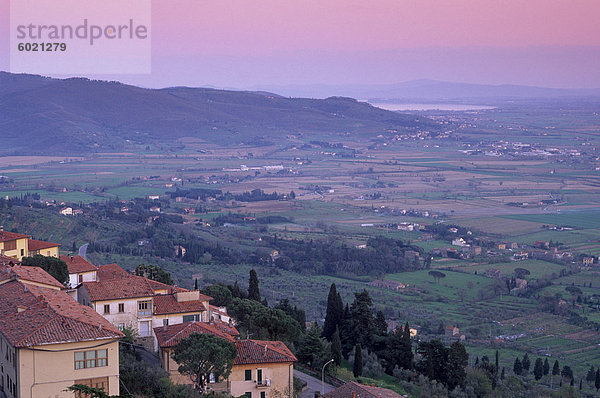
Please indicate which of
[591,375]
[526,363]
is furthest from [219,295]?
[591,375]

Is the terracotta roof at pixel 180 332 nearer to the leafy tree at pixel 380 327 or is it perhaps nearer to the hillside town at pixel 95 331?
the hillside town at pixel 95 331

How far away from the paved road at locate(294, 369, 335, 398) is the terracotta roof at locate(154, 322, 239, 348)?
2327 millimetres

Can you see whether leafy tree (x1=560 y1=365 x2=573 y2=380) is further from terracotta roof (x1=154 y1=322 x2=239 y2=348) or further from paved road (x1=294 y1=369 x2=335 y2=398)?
terracotta roof (x1=154 y1=322 x2=239 y2=348)

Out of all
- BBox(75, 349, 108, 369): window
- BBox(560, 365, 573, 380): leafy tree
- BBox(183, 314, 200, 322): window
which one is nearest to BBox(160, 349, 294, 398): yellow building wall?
BBox(183, 314, 200, 322): window

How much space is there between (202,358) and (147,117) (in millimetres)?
157467

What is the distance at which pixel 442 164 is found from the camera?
13300cm

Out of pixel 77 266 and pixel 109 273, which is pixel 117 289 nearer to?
pixel 109 273

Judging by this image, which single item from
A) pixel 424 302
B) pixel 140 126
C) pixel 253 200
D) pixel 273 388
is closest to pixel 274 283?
pixel 424 302

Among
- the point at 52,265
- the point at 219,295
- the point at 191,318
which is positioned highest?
the point at 52,265

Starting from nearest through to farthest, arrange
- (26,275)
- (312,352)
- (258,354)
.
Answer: (258,354) → (26,275) → (312,352)

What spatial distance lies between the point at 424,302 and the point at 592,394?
18.4m

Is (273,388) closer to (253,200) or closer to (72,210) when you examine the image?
(72,210)

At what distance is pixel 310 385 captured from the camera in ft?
71.2

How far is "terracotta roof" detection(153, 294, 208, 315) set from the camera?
Result: 22.3 metres
